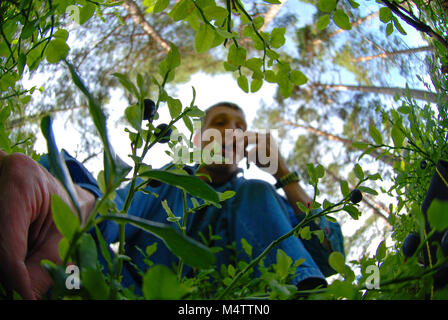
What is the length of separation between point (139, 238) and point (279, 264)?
77cm

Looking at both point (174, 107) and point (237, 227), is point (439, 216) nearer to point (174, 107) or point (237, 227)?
point (174, 107)

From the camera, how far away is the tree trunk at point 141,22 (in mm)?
2808

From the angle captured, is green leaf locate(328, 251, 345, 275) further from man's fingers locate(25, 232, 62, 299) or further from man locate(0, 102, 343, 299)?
man's fingers locate(25, 232, 62, 299)

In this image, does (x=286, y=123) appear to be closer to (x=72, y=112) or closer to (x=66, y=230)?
→ (x=72, y=112)

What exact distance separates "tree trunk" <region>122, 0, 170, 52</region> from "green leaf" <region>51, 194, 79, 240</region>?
9.46 feet

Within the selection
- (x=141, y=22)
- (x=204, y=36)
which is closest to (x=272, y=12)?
(x=141, y=22)

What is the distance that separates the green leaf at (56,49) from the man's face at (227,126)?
3.54ft

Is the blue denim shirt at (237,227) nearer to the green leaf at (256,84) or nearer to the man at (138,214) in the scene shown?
the man at (138,214)

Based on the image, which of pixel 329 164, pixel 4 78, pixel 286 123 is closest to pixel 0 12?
pixel 4 78

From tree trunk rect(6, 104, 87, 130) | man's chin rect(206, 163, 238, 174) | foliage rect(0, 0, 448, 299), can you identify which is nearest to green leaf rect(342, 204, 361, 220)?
foliage rect(0, 0, 448, 299)

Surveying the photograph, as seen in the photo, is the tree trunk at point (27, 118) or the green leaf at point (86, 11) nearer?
the green leaf at point (86, 11)

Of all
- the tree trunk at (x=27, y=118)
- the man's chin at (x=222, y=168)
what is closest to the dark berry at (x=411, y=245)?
the tree trunk at (x=27, y=118)

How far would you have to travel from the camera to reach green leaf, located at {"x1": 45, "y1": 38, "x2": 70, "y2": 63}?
346 millimetres

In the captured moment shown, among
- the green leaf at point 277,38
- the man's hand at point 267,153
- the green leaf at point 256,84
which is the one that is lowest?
the green leaf at point 256,84
